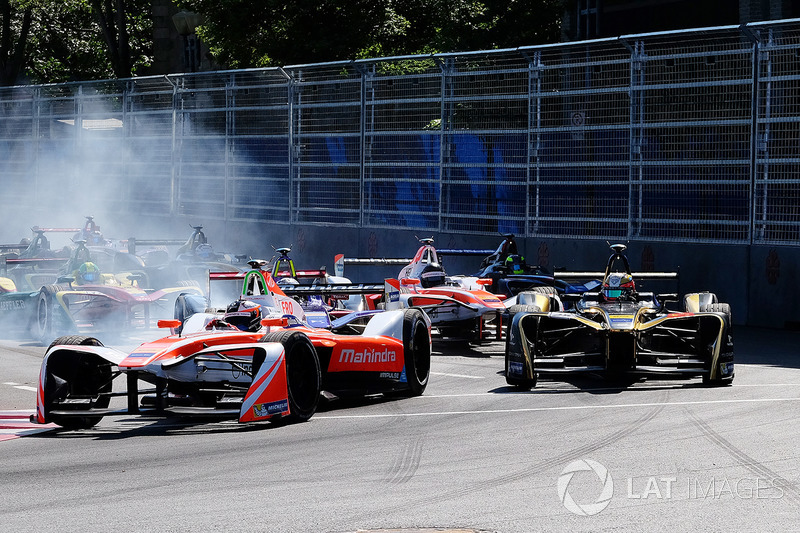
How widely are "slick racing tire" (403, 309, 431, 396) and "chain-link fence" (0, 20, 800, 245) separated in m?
7.79

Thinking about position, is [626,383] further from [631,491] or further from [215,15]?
[215,15]

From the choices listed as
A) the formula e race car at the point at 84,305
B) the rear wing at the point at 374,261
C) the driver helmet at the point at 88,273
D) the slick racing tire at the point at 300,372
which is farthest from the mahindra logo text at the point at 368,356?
the driver helmet at the point at 88,273

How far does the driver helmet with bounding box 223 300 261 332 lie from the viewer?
11250 millimetres

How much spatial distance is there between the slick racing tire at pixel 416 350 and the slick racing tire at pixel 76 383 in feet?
10.1

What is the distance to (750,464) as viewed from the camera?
783 centimetres

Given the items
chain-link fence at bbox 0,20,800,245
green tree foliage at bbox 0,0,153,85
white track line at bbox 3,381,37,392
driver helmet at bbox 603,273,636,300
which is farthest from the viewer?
green tree foliage at bbox 0,0,153,85

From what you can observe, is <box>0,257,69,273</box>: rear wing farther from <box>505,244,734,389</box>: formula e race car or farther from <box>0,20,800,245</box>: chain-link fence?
<box>505,244,734,389</box>: formula e race car

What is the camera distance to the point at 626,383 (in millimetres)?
12141

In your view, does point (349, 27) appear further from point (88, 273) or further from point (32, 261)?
point (88, 273)

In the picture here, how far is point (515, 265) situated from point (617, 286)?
4.79m

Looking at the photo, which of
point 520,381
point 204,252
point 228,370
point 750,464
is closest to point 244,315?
point 228,370

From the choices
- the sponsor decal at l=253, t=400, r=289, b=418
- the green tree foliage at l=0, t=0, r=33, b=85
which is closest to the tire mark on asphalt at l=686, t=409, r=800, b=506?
the sponsor decal at l=253, t=400, r=289, b=418

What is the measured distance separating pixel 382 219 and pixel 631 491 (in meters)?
17.2

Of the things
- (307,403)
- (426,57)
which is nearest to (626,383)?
(307,403)
